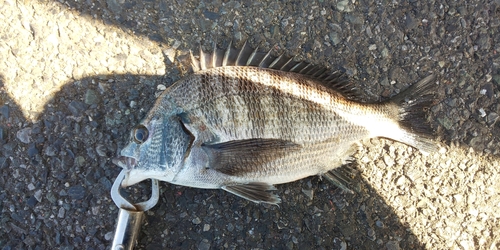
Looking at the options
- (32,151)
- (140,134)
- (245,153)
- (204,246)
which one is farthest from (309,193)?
(32,151)

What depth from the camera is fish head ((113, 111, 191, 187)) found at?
2.02 meters

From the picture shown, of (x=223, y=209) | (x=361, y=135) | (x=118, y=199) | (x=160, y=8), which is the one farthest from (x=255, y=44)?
(x=118, y=199)

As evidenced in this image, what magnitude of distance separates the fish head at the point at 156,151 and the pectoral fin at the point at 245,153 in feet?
0.52

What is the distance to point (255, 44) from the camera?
2.56 meters

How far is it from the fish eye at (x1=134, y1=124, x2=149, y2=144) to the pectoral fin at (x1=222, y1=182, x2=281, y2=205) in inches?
22.0

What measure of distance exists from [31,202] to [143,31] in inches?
53.7

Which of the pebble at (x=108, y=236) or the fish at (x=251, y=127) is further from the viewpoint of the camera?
the pebble at (x=108, y=236)

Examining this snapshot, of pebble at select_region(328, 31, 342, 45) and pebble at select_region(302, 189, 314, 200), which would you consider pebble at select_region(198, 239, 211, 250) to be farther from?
pebble at select_region(328, 31, 342, 45)

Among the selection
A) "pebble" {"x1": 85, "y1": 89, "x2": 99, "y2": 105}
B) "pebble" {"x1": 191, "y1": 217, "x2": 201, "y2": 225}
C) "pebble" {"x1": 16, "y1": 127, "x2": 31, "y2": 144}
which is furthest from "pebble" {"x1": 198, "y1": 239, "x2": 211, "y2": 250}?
"pebble" {"x1": 16, "y1": 127, "x2": 31, "y2": 144}

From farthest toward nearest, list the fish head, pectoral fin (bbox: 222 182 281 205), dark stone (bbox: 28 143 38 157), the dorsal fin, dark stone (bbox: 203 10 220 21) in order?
dark stone (bbox: 203 10 220 21) < dark stone (bbox: 28 143 38 157) < the dorsal fin < pectoral fin (bbox: 222 182 281 205) < the fish head

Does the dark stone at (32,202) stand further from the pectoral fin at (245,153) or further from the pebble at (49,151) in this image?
the pectoral fin at (245,153)

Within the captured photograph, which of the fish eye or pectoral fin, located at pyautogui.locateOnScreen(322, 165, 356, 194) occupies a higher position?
pectoral fin, located at pyautogui.locateOnScreen(322, 165, 356, 194)

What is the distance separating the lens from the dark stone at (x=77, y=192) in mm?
2328

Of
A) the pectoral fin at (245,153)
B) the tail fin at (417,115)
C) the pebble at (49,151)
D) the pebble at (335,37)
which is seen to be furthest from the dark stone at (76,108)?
the tail fin at (417,115)
